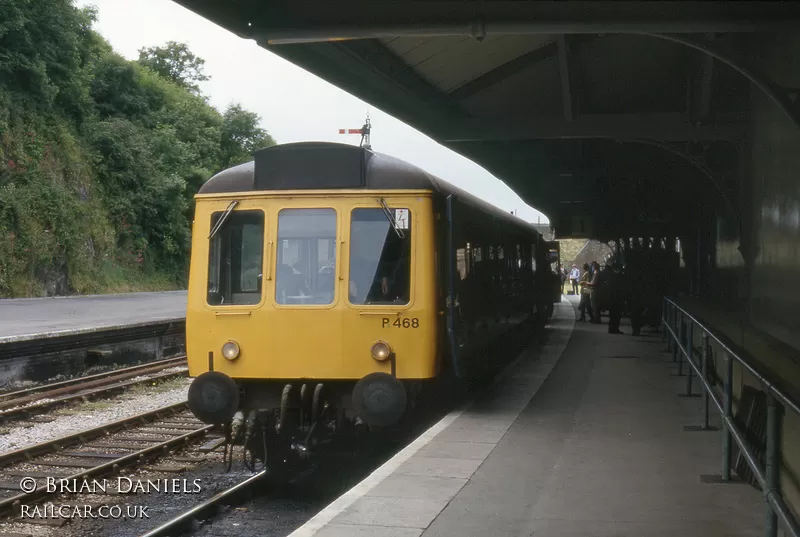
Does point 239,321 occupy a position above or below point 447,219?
below

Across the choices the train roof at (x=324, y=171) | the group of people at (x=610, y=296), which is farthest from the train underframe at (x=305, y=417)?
the group of people at (x=610, y=296)

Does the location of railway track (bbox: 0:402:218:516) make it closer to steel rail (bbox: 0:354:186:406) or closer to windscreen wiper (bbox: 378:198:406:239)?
steel rail (bbox: 0:354:186:406)

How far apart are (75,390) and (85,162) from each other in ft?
95.4

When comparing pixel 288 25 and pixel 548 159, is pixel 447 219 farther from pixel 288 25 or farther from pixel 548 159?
pixel 548 159

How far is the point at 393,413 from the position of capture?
817 cm

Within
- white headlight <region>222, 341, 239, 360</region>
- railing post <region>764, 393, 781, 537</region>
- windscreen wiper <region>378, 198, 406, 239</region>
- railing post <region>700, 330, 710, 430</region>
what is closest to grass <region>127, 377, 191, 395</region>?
white headlight <region>222, 341, 239, 360</region>

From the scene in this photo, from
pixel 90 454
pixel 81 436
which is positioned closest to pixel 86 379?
pixel 81 436

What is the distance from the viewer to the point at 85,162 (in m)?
41.8

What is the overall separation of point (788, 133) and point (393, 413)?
3.71 m

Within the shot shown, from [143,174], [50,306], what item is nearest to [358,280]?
[50,306]

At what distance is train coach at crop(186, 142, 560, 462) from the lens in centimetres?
862

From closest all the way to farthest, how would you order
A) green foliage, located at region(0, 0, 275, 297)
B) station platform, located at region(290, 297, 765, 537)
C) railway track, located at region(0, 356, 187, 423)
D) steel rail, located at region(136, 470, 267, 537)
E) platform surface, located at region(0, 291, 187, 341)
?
station platform, located at region(290, 297, 765, 537) < steel rail, located at region(136, 470, 267, 537) < railway track, located at region(0, 356, 187, 423) < platform surface, located at region(0, 291, 187, 341) < green foliage, located at region(0, 0, 275, 297)

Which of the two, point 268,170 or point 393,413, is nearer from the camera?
point 393,413

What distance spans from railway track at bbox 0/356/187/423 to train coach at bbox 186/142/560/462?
4.58 metres
